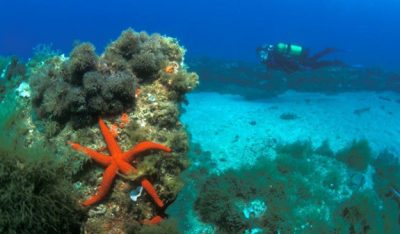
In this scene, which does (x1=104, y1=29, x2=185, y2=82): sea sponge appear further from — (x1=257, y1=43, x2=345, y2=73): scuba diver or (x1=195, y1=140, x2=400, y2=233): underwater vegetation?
(x1=257, y1=43, x2=345, y2=73): scuba diver

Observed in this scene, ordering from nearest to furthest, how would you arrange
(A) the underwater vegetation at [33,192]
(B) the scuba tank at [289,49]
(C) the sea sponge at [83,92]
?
(A) the underwater vegetation at [33,192]
(C) the sea sponge at [83,92]
(B) the scuba tank at [289,49]

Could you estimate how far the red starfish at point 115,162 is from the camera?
5.21 metres

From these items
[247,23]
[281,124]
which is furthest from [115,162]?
[247,23]

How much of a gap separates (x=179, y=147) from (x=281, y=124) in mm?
9260

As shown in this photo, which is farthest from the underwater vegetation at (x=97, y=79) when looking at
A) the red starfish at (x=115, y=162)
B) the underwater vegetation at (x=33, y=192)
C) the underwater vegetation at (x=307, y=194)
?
the underwater vegetation at (x=307, y=194)

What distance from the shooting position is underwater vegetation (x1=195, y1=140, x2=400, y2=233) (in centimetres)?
851

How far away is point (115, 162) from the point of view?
5.27 meters

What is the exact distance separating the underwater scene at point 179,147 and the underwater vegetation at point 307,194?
0.04 m

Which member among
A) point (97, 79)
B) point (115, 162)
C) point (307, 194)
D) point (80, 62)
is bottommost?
point (307, 194)

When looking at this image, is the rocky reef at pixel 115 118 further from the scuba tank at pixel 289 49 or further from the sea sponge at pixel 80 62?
the scuba tank at pixel 289 49

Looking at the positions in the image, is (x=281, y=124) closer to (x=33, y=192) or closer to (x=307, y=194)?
(x=307, y=194)

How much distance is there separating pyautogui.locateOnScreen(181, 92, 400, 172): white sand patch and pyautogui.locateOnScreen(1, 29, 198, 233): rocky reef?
16.0 feet

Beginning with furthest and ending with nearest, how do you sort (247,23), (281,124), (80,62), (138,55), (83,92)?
(247,23) < (281,124) < (138,55) < (80,62) < (83,92)

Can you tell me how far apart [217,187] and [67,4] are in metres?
119
